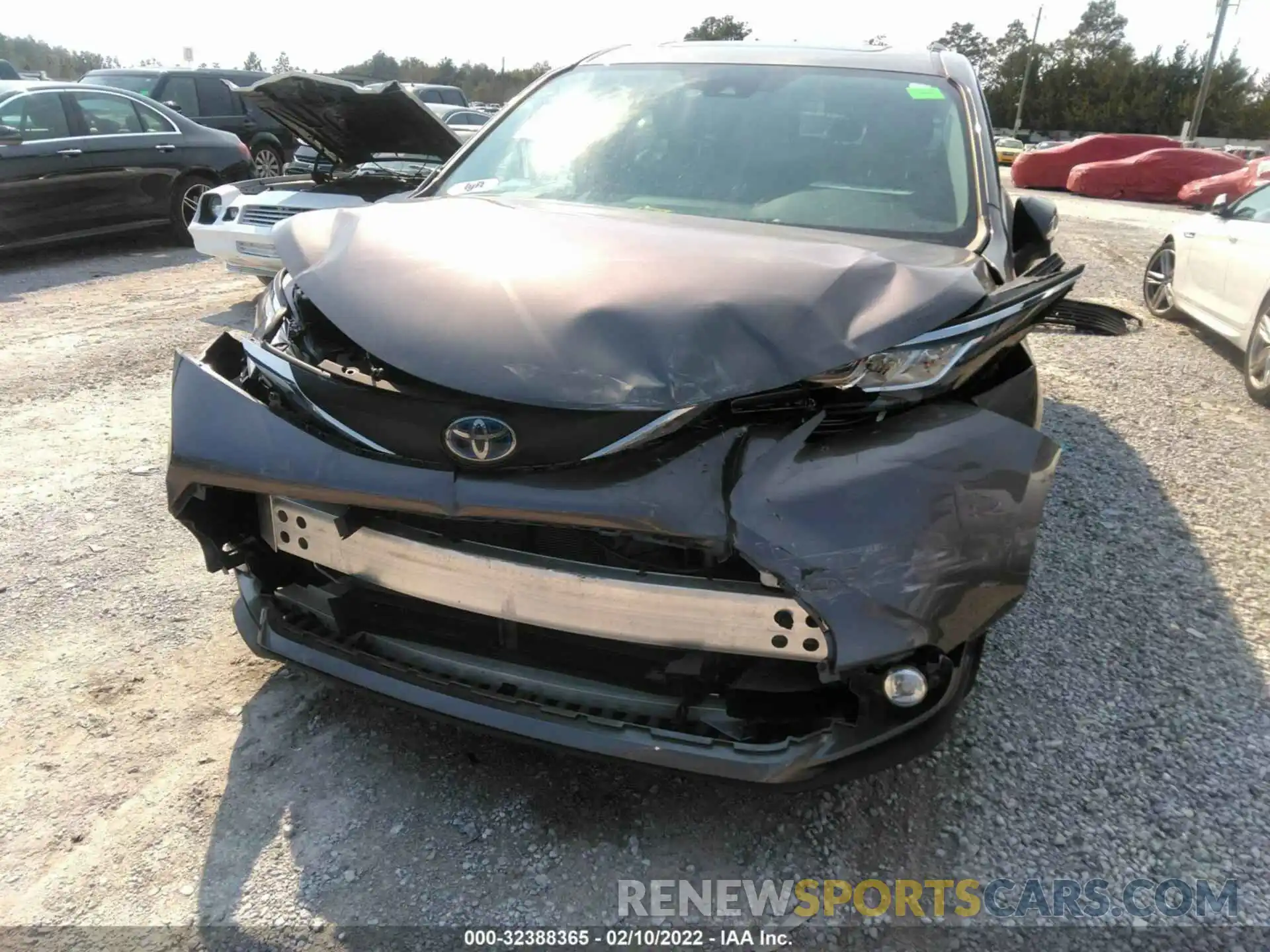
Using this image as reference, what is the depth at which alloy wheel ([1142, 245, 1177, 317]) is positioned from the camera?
7941 mm

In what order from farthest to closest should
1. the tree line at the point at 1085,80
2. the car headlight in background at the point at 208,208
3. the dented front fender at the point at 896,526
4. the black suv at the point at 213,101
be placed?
the tree line at the point at 1085,80, the black suv at the point at 213,101, the car headlight in background at the point at 208,208, the dented front fender at the point at 896,526

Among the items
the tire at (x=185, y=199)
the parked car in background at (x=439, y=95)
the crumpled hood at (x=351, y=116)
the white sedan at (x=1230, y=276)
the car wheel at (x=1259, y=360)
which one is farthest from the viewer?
the parked car in background at (x=439, y=95)

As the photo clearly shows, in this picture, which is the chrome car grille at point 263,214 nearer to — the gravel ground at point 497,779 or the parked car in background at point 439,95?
the gravel ground at point 497,779

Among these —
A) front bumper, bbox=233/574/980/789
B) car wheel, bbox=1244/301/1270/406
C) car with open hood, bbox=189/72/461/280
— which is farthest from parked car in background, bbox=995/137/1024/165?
front bumper, bbox=233/574/980/789

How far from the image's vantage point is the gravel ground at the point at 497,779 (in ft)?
6.57

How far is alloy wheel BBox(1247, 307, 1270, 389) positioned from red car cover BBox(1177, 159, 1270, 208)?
13109 millimetres

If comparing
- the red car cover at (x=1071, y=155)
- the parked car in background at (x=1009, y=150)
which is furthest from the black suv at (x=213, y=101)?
the parked car in background at (x=1009, y=150)

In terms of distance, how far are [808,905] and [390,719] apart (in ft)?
4.05

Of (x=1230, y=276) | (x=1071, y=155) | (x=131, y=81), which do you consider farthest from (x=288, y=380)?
(x=1071, y=155)

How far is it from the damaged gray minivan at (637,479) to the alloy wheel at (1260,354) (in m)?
4.46

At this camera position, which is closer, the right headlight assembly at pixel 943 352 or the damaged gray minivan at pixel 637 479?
the damaged gray minivan at pixel 637 479

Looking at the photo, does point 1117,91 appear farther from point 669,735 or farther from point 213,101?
point 669,735

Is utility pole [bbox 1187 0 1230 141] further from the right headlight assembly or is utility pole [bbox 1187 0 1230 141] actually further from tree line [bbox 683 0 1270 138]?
the right headlight assembly

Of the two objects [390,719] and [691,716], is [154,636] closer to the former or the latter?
[390,719]
